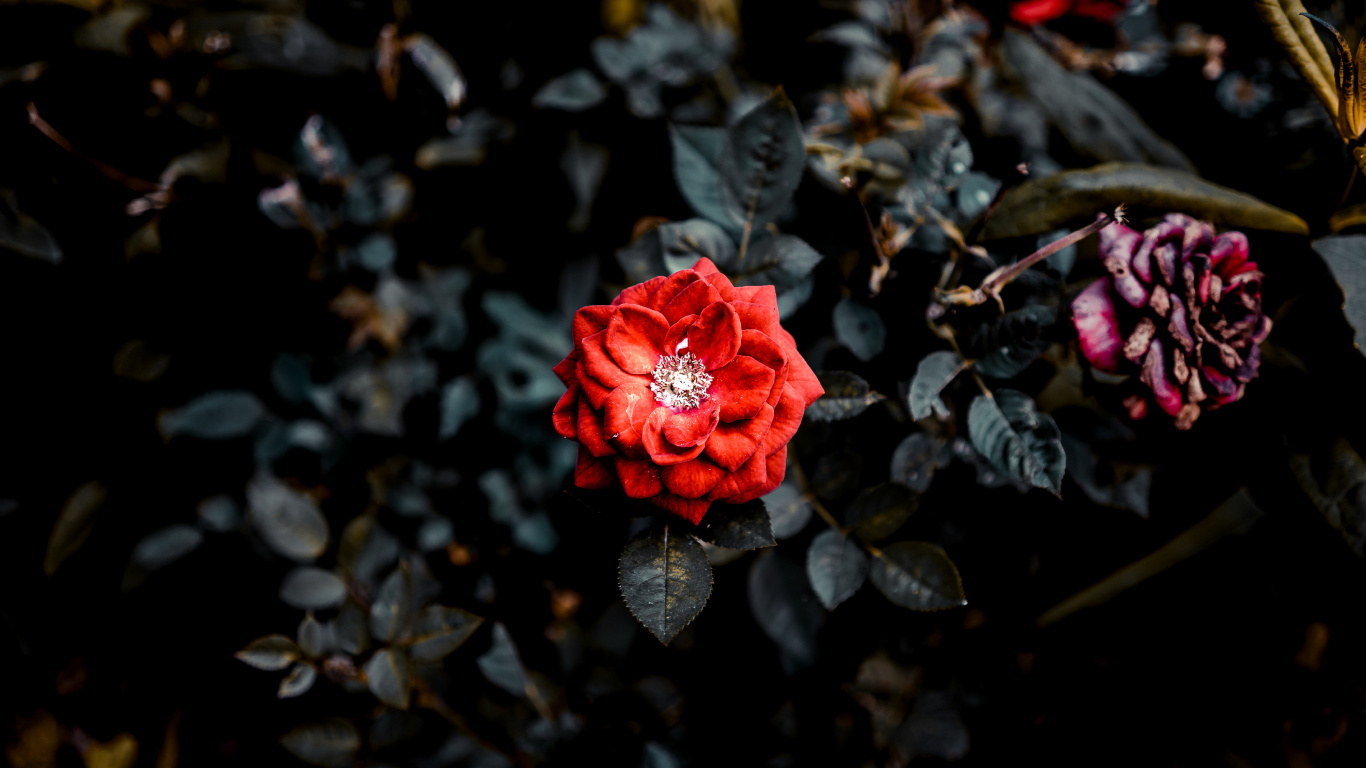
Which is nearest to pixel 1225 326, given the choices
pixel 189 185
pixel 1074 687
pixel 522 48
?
pixel 1074 687

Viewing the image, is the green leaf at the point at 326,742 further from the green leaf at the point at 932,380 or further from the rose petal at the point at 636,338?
the green leaf at the point at 932,380

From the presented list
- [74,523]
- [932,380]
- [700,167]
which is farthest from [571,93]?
[74,523]

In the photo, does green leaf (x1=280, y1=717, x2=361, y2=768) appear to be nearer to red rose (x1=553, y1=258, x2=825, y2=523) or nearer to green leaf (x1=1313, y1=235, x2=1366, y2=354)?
red rose (x1=553, y1=258, x2=825, y2=523)

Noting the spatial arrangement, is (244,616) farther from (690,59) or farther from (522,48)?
(690,59)

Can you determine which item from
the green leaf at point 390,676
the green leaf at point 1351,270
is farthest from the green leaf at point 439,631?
the green leaf at point 1351,270

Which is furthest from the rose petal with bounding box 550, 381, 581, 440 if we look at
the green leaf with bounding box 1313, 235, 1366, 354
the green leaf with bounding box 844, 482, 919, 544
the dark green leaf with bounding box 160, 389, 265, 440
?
the dark green leaf with bounding box 160, 389, 265, 440

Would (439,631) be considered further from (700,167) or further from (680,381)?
(700,167)
